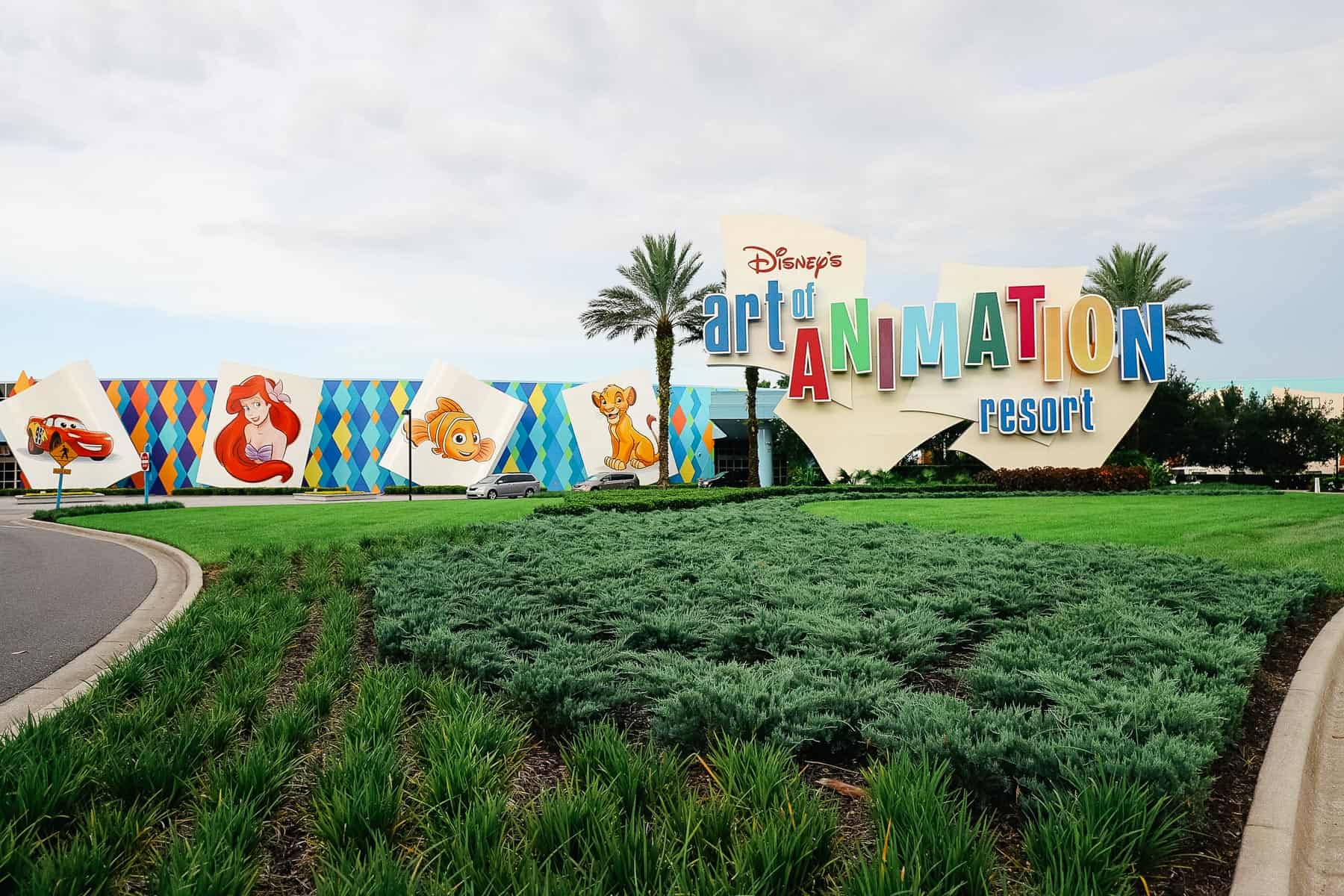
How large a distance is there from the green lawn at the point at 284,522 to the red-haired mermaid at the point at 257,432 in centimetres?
2156

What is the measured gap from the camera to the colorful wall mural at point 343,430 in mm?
49188

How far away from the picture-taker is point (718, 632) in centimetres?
593

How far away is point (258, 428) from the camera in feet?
156

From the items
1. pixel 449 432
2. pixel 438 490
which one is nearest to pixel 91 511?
pixel 438 490

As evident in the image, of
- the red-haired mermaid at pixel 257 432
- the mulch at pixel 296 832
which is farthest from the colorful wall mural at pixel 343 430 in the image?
the mulch at pixel 296 832

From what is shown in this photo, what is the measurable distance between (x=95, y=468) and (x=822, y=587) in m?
52.0

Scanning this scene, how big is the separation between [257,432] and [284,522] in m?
30.9

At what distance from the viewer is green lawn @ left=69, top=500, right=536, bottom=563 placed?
15562mm

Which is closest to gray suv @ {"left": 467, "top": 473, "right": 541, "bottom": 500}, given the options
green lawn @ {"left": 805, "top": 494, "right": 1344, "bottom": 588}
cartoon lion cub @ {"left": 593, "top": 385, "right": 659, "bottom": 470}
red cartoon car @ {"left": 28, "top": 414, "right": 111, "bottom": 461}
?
cartoon lion cub @ {"left": 593, "top": 385, "right": 659, "bottom": 470}

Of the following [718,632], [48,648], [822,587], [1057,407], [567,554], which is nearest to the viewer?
[718,632]

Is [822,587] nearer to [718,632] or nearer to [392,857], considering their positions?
[718,632]

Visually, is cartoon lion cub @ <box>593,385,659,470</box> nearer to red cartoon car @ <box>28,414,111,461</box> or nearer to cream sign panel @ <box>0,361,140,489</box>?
cream sign panel @ <box>0,361,140,489</box>

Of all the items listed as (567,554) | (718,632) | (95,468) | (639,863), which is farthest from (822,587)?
(95,468)

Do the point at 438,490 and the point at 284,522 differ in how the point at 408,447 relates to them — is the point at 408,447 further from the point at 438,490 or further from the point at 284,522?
the point at 284,522
